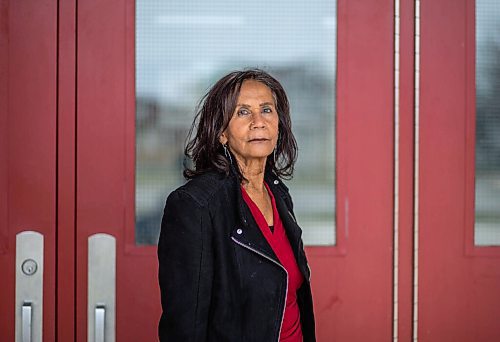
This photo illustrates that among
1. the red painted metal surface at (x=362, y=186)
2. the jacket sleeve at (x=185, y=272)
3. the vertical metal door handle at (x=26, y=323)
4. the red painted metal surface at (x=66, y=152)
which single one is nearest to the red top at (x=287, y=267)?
the jacket sleeve at (x=185, y=272)

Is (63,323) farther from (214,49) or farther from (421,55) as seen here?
(421,55)

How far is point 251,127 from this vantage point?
1.89m

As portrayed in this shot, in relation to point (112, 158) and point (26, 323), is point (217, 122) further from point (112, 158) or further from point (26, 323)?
point (26, 323)

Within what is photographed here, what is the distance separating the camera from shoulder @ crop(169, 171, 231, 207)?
5.64 feet

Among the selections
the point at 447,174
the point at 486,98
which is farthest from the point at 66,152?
the point at 486,98

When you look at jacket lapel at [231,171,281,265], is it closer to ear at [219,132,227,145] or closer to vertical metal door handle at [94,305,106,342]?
ear at [219,132,227,145]

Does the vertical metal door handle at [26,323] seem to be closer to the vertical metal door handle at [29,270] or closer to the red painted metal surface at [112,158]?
the vertical metal door handle at [29,270]

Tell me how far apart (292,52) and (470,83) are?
635mm

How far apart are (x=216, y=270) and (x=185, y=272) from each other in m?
0.09

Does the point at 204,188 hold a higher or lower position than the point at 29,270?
higher

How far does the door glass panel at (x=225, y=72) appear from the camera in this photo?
2510 millimetres

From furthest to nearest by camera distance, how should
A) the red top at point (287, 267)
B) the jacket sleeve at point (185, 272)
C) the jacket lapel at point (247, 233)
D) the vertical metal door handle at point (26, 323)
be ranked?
the vertical metal door handle at point (26, 323), the red top at point (287, 267), the jacket lapel at point (247, 233), the jacket sleeve at point (185, 272)

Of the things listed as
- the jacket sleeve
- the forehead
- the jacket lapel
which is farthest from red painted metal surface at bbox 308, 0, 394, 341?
the jacket sleeve

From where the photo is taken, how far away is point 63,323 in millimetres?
2490
